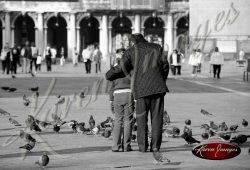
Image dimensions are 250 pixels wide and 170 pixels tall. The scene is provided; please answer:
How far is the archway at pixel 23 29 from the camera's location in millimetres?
66375

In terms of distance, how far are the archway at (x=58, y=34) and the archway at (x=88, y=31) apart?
1.66 m

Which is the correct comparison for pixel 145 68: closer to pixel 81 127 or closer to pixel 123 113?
pixel 123 113

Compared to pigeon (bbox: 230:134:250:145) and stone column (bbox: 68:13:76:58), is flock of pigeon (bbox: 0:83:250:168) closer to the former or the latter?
pigeon (bbox: 230:134:250:145)

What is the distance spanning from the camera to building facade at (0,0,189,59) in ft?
214

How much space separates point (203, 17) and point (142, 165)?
38885 millimetres

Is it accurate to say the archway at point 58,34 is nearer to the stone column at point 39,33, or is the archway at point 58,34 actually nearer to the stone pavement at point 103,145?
the stone column at point 39,33

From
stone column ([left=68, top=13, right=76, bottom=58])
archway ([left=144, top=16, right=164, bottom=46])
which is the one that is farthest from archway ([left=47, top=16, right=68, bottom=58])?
archway ([left=144, top=16, right=164, bottom=46])

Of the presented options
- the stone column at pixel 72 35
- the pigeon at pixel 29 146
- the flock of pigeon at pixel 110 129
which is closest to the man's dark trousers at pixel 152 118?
the flock of pigeon at pixel 110 129

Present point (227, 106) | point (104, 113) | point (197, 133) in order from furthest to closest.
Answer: point (227, 106) < point (104, 113) < point (197, 133)

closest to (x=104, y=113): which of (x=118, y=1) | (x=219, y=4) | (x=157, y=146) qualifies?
(x=157, y=146)

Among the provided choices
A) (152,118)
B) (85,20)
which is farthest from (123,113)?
(85,20)

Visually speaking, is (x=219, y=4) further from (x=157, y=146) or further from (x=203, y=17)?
(x=157, y=146)

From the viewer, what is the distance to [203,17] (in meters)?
46.9

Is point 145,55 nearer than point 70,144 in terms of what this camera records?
Yes
